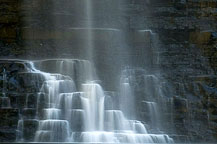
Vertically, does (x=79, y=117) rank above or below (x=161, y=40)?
below

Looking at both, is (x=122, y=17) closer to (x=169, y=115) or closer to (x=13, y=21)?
(x=13, y=21)

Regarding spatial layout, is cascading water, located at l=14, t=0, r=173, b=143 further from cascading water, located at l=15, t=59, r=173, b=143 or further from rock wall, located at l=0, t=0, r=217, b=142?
rock wall, located at l=0, t=0, r=217, b=142

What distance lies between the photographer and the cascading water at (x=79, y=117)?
59.2 feet

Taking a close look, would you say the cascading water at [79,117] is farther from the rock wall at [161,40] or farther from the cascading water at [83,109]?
the rock wall at [161,40]

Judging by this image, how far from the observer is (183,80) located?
23375 mm

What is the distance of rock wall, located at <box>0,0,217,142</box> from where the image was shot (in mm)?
21781

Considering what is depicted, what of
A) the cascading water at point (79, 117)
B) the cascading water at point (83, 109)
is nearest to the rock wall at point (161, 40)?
the cascading water at point (83, 109)

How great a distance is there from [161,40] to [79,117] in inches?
387

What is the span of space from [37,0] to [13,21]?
8.08 ft

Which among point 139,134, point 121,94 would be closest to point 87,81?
point 121,94

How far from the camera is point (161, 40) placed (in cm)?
2688

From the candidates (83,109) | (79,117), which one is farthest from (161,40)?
(79,117)

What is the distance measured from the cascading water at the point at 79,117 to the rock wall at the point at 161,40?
1703 millimetres

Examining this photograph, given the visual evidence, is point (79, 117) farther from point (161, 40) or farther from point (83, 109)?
point (161, 40)
